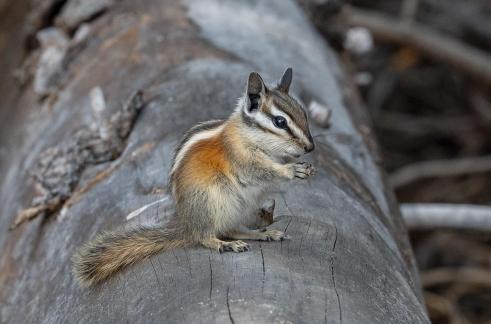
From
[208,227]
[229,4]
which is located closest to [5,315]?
[208,227]

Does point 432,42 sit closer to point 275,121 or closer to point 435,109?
point 435,109

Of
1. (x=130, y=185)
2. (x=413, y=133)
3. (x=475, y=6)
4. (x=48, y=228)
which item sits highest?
(x=130, y=185)

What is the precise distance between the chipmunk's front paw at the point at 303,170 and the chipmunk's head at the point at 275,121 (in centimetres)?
4

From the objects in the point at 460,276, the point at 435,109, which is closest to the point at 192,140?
the point at 460,276

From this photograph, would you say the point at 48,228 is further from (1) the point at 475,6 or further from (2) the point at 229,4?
(1) the point at 475,6

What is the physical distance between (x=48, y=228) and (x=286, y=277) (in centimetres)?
114

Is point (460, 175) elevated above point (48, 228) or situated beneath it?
situated beneath

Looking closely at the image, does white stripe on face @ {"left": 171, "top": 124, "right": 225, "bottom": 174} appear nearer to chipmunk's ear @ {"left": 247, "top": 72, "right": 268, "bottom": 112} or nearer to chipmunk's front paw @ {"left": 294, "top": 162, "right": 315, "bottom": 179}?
chipmunk's ear @ {"left": 247, "top": 72, "right": 268, "bottom": 112}

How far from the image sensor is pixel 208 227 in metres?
2.39

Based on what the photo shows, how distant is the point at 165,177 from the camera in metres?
2.65

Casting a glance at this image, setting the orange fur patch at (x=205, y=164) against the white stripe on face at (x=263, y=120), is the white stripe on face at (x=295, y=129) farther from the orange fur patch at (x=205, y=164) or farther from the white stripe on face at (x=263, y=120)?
the orange fur patch at (x=205, y=164)

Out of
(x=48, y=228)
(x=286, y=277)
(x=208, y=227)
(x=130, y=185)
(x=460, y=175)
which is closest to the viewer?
(x=286, y=277)

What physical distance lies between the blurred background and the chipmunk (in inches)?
76.9

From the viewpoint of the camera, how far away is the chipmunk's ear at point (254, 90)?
2.50 metres
